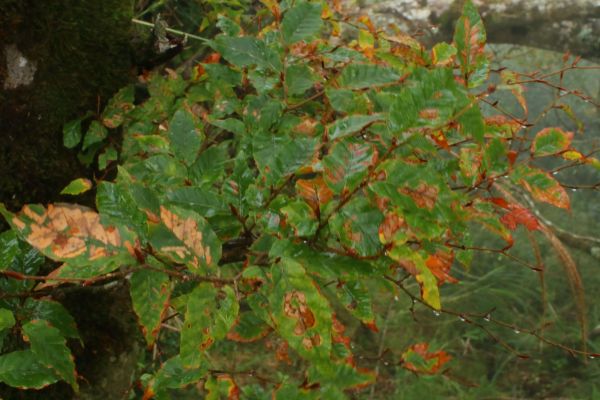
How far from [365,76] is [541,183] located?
32cm

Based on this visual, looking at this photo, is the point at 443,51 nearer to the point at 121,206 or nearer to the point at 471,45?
the point at 471,45

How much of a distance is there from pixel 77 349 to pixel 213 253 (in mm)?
580

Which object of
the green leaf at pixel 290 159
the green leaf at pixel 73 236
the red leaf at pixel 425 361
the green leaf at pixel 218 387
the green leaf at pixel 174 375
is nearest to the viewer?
the green leaf at pixel 73 236

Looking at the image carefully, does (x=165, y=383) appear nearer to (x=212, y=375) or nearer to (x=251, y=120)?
(x=212, y=375)

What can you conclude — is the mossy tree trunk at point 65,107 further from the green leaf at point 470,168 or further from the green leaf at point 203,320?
the green leaf at point 470,168

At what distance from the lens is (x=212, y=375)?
103 cm

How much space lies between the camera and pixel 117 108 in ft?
3.60

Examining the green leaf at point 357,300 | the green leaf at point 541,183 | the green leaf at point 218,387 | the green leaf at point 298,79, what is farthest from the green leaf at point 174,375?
the green leaf at point 541,183

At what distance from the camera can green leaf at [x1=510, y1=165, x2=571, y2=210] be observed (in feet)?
2.82

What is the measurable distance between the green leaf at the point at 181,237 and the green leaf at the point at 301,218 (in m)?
0.10

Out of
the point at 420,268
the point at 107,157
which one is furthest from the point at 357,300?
the point at 107,157

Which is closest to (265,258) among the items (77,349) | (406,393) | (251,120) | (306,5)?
(251,120)

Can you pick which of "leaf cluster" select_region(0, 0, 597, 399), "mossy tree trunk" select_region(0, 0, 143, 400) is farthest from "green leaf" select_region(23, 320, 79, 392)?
"mossy tree trunk" select_region(0, 0, 143, 400)

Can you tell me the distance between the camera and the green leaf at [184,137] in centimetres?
79
